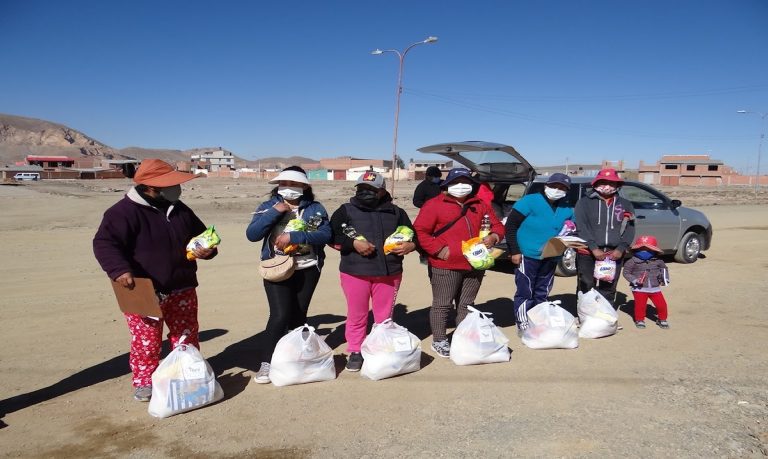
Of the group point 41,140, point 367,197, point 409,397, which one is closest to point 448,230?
point 367,197

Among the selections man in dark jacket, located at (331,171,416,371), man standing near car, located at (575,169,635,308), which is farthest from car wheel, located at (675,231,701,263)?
man in dark jacket, located at (331,171,416,371)

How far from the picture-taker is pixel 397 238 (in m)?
4.12

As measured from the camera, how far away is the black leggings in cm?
401

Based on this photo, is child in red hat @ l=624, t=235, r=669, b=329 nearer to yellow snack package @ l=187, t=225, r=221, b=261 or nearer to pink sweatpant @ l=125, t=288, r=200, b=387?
yellow snack package @ l=187, t=225, r=221, b=261

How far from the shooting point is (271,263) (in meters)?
3.85

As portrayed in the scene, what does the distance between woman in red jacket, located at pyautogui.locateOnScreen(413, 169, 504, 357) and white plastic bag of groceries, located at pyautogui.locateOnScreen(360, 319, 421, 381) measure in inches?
21.7

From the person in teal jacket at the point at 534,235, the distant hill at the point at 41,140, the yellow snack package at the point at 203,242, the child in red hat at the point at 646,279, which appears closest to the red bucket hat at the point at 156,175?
the yellow snack package at the point at 203,242

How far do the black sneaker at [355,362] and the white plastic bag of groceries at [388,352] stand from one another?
12cm

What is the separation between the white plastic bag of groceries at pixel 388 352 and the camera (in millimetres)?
4043

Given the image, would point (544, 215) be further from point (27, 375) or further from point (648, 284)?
point (27, 375)

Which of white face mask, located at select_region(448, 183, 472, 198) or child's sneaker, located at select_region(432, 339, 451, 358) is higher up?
white face mask, located at select_region(448, 183, 472, 198)

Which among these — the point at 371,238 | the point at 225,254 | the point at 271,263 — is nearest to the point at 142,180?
the point at 271,263

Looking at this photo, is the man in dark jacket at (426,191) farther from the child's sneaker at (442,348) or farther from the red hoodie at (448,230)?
the child's sneaker at (442,348)

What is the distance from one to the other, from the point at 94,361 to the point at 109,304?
1.97 metres
